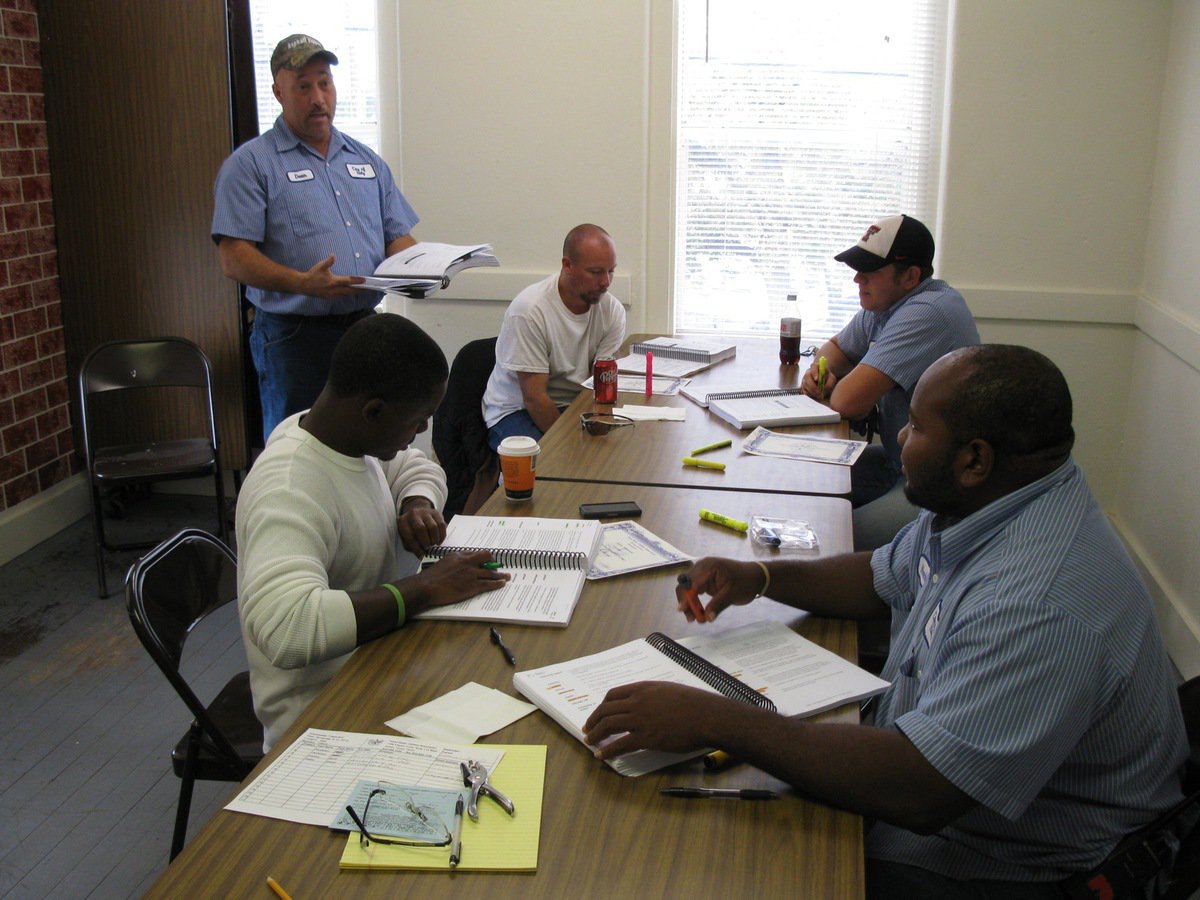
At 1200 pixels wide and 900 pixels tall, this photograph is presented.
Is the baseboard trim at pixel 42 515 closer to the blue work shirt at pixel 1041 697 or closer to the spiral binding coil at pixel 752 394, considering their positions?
the spiral binding coil at pixel 752 394

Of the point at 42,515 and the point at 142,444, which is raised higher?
the point at 142,444

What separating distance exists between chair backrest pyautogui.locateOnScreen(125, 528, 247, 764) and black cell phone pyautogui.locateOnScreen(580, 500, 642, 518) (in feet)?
2.40

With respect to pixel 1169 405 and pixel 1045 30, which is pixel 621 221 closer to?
pixel 1045 30

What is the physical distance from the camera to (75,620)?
3.53 m

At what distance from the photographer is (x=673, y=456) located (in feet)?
8.91

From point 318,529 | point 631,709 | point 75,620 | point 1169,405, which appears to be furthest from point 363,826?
point 1169,405

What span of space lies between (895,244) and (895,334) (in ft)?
0.85

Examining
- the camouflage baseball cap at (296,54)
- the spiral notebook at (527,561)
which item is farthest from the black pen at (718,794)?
the camouflage baseball cap at (296,54)

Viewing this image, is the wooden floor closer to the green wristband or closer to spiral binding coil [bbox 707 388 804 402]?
the green wristband

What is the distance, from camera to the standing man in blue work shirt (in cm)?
348

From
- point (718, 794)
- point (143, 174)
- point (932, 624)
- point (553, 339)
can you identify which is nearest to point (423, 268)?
point (553, 339)

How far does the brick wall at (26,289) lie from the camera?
402 centimetres

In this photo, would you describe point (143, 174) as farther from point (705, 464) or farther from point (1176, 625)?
point (1176, 625)

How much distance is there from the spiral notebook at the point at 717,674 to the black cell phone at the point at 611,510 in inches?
24.2
